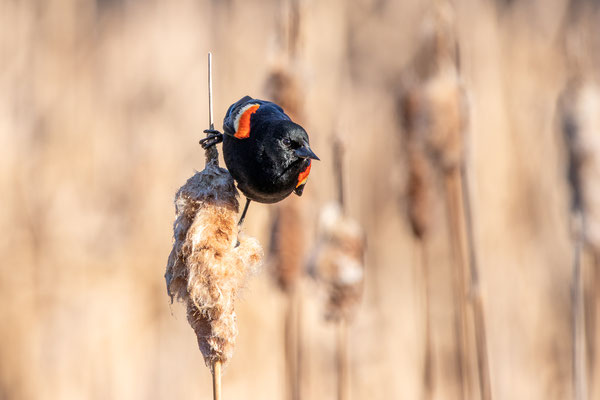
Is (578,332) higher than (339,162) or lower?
lower

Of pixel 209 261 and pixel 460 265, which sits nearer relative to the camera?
pixel 209 261

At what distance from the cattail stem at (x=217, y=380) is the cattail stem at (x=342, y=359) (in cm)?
73

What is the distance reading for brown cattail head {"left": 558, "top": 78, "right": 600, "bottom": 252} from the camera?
1610mm

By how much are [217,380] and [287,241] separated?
97 cm

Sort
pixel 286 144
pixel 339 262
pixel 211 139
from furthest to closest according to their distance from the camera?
pixel 339 262 → pixel 211 139 → pixel 286 144

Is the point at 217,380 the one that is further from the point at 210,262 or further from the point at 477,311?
the point at 477,311

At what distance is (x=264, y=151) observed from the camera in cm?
81

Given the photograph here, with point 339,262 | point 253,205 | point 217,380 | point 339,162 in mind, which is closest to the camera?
point 217,380

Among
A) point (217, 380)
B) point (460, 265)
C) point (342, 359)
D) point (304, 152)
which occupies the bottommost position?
point (342, 359)

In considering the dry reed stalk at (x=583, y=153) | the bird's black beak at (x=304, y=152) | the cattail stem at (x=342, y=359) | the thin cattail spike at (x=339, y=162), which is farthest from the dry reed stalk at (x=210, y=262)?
the dry reed stalk at (x=583, y=153)

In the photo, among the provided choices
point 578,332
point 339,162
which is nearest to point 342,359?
point 339,162

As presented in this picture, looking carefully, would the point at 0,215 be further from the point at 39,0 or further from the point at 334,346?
the point at 334,346

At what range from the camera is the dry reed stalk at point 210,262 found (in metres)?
0.74

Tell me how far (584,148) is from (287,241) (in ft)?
3.06
